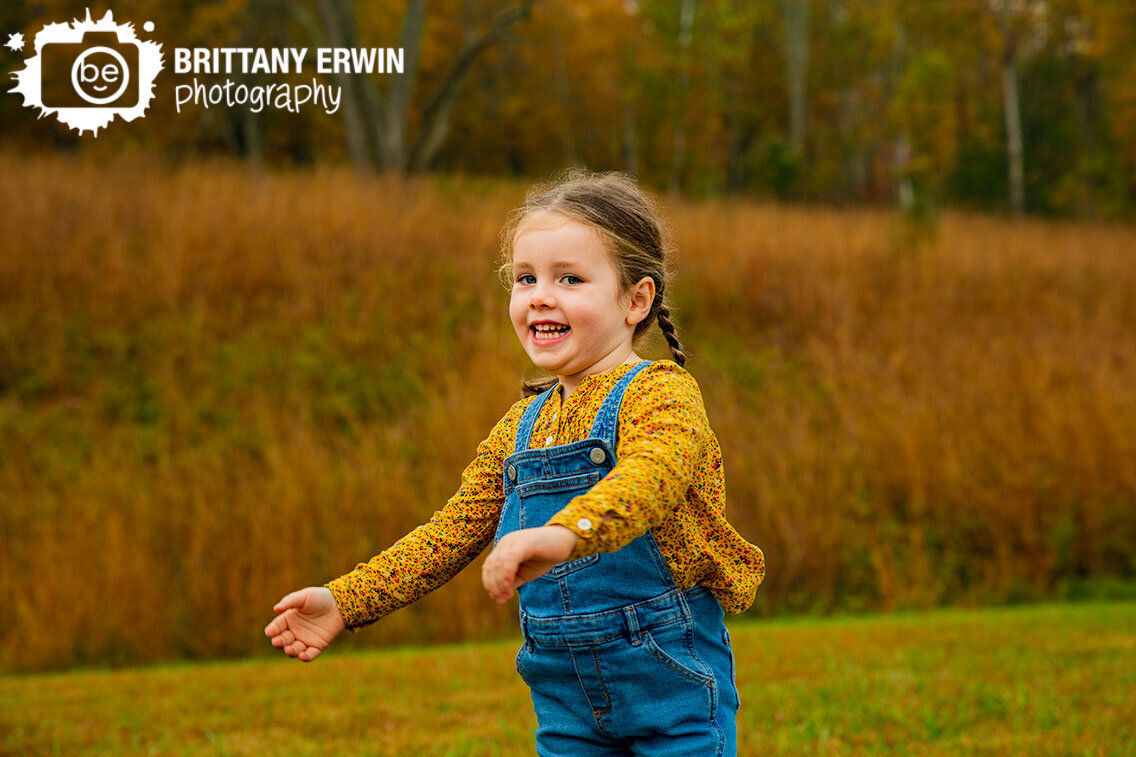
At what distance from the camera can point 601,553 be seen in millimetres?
2209

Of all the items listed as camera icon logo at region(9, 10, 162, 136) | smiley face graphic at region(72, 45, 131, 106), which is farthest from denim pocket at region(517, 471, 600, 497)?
smiley face graphic at region(72, 45, 131, 106)

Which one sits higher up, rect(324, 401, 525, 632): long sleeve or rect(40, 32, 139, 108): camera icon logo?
rect(40, 32, 139, 108): camera icon logo

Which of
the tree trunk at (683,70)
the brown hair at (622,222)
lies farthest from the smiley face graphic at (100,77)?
the tree trunk at (683,70)

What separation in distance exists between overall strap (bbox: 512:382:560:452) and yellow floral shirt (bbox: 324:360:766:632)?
19 millimetres

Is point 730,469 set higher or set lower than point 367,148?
lower

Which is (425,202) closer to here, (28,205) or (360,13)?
(28,205)

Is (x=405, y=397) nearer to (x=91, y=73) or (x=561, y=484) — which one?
(x=91, y=73)

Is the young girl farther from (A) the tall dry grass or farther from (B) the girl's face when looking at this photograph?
(A) the tall dry grass

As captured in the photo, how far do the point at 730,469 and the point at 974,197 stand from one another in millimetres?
26106

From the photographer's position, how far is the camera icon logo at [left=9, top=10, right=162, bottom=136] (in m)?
12.8

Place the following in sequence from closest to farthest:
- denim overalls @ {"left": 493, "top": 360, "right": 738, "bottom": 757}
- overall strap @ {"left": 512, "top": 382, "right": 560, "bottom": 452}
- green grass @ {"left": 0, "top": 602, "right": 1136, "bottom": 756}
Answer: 1. denim overalls @ {"left": 493, "top": 360, "right": 738, "bottom": 757}
2. overall strap @ {"left": 512, "top": 382, "right": 560, "bottom": 452}
3. green grass @ {"left": 0, "top": 602, "right": 1136, "bottom": 756}

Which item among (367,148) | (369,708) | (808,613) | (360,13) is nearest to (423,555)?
(369,708)

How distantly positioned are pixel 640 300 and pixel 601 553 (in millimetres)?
655

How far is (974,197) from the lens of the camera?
3272cm
